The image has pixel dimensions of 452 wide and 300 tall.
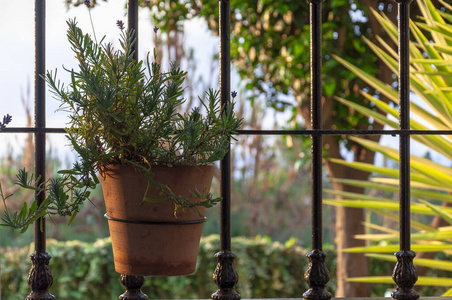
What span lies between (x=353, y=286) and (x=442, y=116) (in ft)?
6.87

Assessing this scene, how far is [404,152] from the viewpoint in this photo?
3.41 feet

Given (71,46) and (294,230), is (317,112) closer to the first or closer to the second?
(71,46)

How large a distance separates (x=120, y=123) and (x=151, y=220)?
0.53 ft

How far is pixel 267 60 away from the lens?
3.61m

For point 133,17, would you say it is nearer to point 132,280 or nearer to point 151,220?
point 151,220

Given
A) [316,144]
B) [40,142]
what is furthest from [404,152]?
[40,142]

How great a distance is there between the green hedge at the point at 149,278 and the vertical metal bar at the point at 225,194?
3.70 m

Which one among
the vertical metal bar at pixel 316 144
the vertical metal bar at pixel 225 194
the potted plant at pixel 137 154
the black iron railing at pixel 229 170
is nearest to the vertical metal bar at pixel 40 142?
the black iron railing at pixel 229 170

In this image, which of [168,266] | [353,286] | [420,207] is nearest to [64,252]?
[353,286]

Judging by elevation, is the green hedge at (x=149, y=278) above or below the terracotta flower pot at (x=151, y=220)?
below

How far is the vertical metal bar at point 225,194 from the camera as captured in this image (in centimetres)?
98

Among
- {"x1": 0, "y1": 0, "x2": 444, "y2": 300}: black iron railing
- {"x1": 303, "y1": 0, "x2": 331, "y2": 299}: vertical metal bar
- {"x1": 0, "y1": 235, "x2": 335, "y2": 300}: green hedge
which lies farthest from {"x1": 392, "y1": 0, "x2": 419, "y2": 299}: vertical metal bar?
{"x1": 0, "y1": 235, "x2": 335, "y2": 300}: green hedge

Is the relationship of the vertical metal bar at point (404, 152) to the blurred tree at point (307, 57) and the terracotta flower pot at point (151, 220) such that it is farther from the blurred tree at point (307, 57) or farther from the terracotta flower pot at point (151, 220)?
the blurred tree at point (307, 57)

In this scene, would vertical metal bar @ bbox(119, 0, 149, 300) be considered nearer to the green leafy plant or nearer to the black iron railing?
the black iron railing
